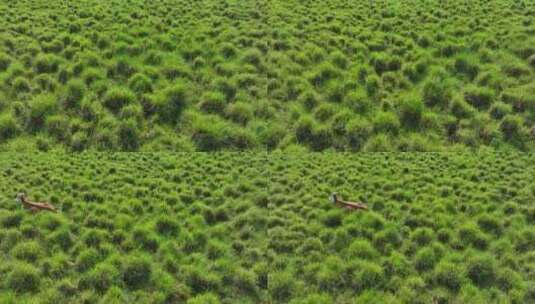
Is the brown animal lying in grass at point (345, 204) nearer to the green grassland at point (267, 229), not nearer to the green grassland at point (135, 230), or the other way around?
the green grassland at point (267, 229)

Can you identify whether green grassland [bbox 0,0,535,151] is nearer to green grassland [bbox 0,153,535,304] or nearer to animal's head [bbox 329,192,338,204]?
green grassland [bbox 0,153,535,304]

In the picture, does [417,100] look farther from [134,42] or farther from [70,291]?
[70,291]

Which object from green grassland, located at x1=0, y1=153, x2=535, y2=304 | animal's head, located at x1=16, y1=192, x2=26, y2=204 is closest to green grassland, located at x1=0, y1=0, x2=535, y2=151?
green grassland, located at x1=0, y1=153, x2=535, y2=304

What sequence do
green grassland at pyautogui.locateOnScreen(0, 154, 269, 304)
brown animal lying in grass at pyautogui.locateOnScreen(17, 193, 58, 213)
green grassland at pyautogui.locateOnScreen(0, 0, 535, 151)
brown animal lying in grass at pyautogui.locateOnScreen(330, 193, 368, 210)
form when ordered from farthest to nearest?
green grassland at pyautogui.locateOnScreen(0, 0, 535, 151) < brown animal lying in grass at pyautogui.locateOnScreen(330, 193, 368, 210) < brown animal lying in grass at pyautogui.locateOnScreen(17, 193, 58, 213) < green grassland at pyautogui.locateOnScreen(0, 154, 269, 304)

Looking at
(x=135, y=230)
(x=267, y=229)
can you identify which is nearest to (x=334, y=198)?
(x=267, y=229)

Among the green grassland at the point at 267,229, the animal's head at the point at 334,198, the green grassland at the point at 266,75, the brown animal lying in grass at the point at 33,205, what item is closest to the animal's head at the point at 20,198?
the brown animal lying in grass at the point at 33,205

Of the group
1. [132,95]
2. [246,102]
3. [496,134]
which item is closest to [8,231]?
[132,95]
